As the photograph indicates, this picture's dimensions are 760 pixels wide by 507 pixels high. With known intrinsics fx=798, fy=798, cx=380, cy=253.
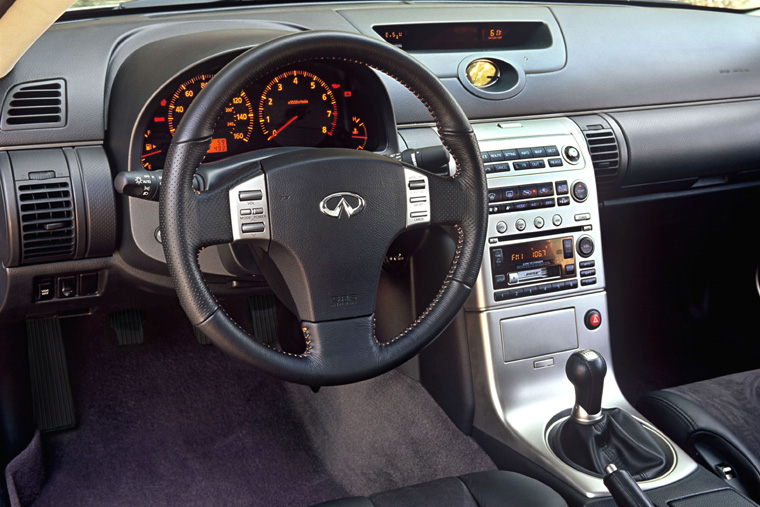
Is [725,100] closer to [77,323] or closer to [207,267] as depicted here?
[207,267]

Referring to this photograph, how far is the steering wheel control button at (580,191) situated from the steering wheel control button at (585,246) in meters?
0.09

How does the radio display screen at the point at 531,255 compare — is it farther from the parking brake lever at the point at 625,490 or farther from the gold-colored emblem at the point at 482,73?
the parking brake lever at the point at 625,490

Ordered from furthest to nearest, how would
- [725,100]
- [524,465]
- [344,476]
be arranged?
[725,100] → [344,476] → [524,465]

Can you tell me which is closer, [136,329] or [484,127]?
[484,127]

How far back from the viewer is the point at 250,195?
122 cm

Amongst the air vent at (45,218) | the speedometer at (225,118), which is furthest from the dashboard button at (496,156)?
the air vent at (45,218)

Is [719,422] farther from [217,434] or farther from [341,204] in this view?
[217,434]

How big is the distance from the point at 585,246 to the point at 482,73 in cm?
50

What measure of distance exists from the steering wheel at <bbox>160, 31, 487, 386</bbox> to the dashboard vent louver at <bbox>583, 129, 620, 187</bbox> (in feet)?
2.46

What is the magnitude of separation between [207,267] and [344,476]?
790 millimetres

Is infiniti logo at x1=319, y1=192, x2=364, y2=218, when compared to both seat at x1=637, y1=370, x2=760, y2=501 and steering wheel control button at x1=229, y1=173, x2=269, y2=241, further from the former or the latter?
seat at x1=637, y1=370, x2=760, y2=501

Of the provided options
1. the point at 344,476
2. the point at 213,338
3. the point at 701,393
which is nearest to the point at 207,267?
the point at 213,338

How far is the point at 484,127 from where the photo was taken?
1.88m

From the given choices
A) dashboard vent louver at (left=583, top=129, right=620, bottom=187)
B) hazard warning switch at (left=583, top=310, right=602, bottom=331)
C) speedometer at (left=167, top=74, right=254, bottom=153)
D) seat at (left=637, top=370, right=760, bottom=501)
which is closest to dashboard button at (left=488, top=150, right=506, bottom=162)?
dashboard vent louver at (left=583, top=129, right=620, bottom=187)
